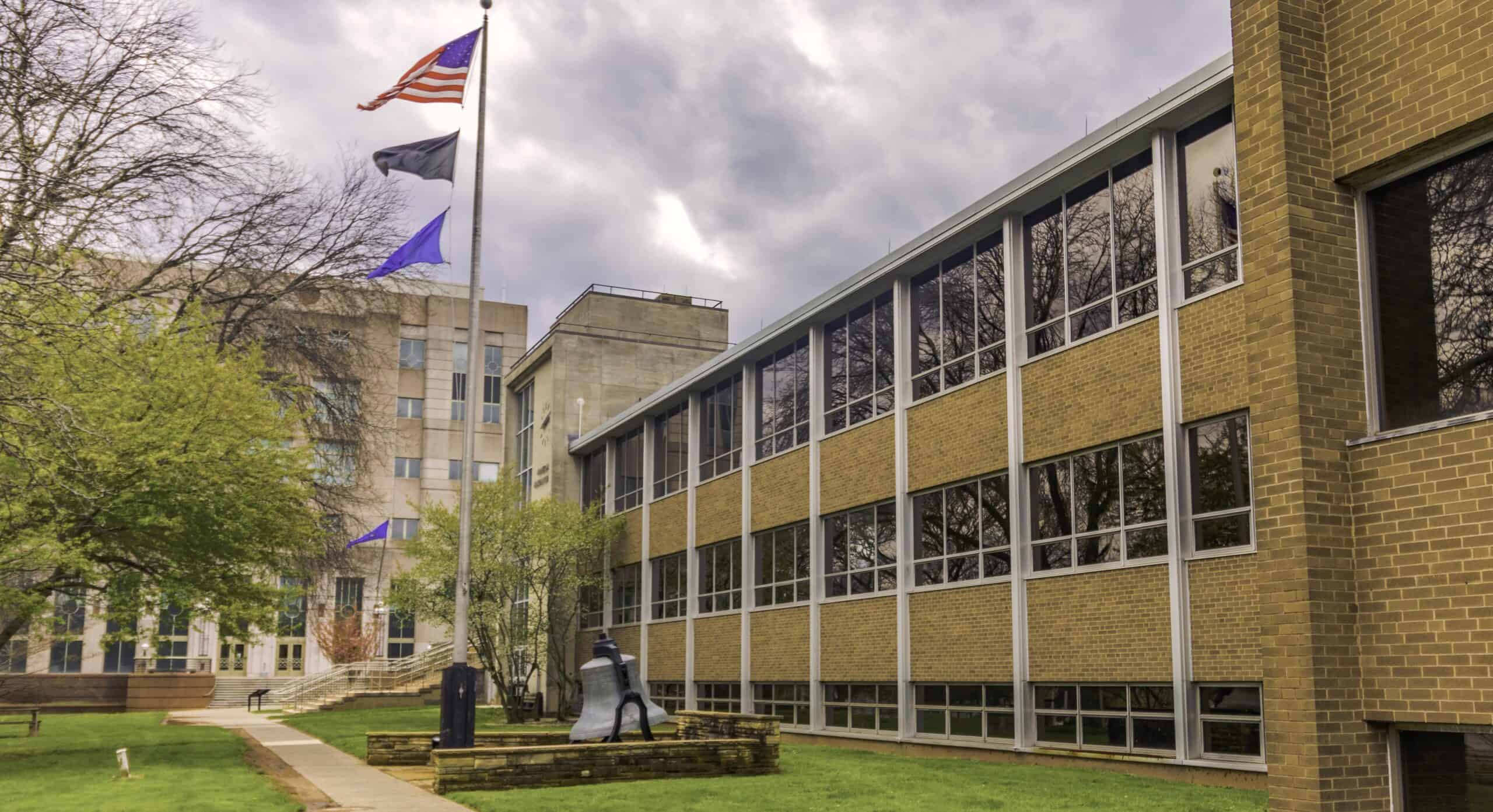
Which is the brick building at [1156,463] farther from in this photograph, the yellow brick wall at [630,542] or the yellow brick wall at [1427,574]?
the yellow brick wall at [630,542]

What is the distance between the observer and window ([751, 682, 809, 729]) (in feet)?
96.9

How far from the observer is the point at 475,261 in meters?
23.3

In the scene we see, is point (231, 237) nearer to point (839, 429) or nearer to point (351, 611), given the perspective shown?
point (839, 429)

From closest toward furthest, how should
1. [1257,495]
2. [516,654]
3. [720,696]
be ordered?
[1257,495], [720,696], [516,654]

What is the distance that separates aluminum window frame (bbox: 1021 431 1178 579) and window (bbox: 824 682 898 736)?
18.3 ft

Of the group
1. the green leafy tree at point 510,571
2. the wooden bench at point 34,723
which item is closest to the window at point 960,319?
the green leafy tree at point 510,571

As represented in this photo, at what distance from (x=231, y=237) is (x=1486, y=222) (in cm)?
2506

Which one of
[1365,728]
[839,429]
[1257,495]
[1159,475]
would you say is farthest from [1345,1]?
[839,429]

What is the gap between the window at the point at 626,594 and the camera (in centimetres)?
4109

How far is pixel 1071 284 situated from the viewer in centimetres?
2081

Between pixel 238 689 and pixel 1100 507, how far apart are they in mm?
52691

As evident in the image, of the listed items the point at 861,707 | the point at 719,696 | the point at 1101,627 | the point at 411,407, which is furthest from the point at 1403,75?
the point at 411,407

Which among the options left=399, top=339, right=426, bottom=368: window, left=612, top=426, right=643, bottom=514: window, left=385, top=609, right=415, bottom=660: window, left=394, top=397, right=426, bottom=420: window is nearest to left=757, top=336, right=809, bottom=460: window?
left=612, top=426, right=643, bottom=514: window

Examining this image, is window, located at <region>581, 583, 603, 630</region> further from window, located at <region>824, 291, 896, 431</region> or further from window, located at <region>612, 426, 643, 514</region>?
window, located at <region>824, 291, 896, 431</region>
